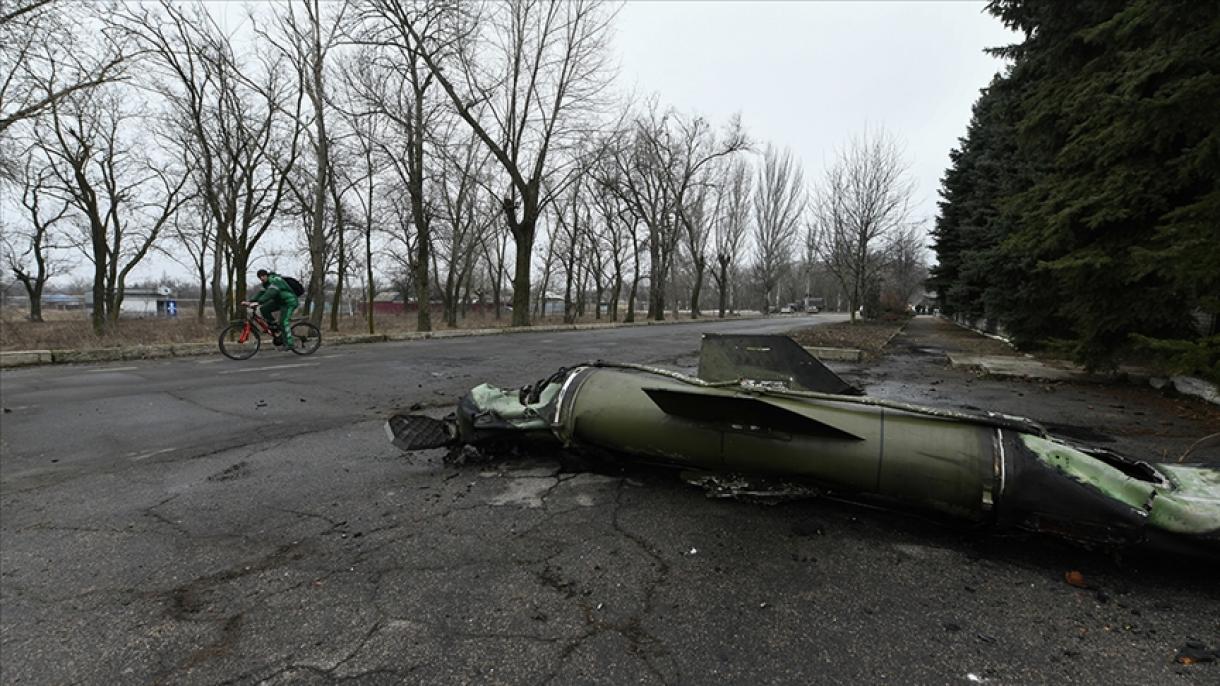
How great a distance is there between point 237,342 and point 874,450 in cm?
1161

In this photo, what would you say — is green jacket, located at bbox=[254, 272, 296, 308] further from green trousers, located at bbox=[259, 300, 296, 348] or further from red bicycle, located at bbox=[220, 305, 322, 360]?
red bicycle, located at bbox=[220, 305, 322, 360]

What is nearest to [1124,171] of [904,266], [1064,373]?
[1064,373]

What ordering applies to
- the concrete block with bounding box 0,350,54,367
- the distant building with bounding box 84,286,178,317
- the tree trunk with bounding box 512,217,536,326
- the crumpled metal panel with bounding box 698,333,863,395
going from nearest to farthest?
the crumpled metal panel with bounding box 698,333,863,395 < the concrete block with bounding box 0,350,54,367 < the tree trunk with bounding box 512,217,536,326 < the distant building with bounding box 84,286,178,317

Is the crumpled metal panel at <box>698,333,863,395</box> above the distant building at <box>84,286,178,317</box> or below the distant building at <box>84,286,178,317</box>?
below

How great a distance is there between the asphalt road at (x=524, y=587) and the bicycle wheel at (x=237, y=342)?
695 centimetres

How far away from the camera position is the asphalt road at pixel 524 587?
1.64 meters

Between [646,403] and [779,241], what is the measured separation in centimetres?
4816

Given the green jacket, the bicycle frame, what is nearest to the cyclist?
the green jacket

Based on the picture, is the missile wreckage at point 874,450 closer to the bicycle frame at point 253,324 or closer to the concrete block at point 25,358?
the bicycle frame at point 253,324

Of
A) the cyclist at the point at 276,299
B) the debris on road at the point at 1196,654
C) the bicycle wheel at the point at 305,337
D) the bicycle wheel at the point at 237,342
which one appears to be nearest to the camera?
the debris on road at the point at 1196,654

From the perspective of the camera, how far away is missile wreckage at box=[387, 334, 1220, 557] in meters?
1.96

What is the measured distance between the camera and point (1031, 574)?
208 centimetres

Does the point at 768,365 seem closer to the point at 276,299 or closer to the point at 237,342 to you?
the point at 276,299

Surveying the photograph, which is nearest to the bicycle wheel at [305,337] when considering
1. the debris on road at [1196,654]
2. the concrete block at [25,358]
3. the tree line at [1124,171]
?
the concrete block at [25,358]
